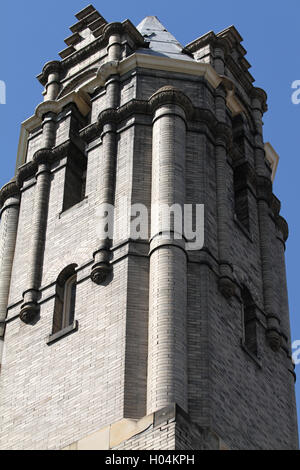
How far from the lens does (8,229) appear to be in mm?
41094

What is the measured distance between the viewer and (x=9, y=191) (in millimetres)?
42562

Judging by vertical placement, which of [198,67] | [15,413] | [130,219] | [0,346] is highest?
[198,67]

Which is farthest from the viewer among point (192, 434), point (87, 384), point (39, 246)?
point (39, 246)

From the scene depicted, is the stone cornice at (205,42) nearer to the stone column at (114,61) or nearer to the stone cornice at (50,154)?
the stone column at (114,61)

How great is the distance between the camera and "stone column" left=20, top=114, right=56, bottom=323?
3697 centimetres

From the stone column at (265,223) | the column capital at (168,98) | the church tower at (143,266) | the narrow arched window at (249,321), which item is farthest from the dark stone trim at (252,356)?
the column capital at (168,98)

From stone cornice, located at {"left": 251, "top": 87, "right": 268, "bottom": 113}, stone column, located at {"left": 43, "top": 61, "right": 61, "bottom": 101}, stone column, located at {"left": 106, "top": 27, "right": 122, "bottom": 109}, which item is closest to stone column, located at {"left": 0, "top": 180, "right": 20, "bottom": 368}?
stone column, located at {"left": 43, "top": 61, "right": 61, "bottom": 101}

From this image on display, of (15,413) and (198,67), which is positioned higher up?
(198,67)

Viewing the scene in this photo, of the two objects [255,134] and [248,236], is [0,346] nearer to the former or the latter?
[248,236]

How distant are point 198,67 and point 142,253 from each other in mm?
8359

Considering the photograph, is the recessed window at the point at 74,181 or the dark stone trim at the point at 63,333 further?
the recessed window at the point at 74,181

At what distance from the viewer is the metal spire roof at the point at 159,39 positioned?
144ft

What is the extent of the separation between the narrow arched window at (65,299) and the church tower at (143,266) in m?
0.05

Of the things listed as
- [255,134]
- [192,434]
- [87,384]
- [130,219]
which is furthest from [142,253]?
[255,134]
